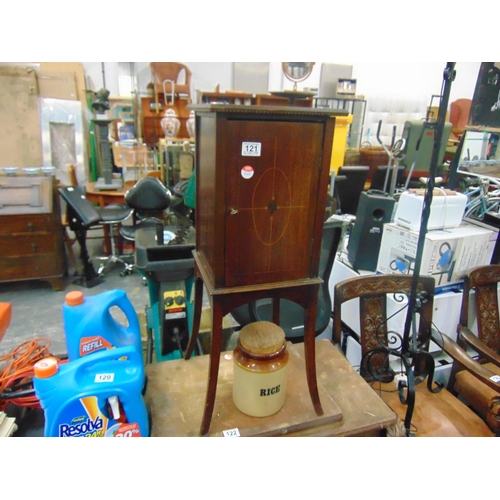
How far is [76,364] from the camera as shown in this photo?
3.51 ft

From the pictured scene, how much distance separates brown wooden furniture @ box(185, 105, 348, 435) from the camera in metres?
0.92

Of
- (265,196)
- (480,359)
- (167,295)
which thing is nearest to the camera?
(265,196)

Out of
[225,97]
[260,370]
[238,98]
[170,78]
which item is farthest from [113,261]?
[170,78]

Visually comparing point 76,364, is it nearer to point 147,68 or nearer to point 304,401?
point 304,401

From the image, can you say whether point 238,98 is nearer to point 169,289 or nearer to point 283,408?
point 169,289

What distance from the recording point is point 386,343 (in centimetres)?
166

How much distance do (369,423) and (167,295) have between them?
92 centimetres

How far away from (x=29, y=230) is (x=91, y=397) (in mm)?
2249

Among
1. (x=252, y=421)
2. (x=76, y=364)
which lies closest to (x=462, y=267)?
(x=252, y=421)

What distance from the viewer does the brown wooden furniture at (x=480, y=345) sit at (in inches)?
59.7

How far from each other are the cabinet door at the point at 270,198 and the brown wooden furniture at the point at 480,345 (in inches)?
38.7

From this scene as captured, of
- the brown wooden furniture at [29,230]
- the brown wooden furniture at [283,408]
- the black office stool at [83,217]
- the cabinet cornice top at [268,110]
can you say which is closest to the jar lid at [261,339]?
the brown wooden furniture at [283,408]

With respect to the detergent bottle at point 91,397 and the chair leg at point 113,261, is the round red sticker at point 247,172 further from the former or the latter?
the chair leg at point 113,261

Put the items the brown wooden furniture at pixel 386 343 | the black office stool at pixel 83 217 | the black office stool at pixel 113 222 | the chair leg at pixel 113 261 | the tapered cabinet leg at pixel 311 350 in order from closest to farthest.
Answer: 1. the tapered cabinet leg at pixel 311 350
2. the brown wooden furniture at pixel 386 343
3. the black office stool at pixel 83 217
4. the black office stool at pixel 113 222
5. the chair leg at pixel 113 261
